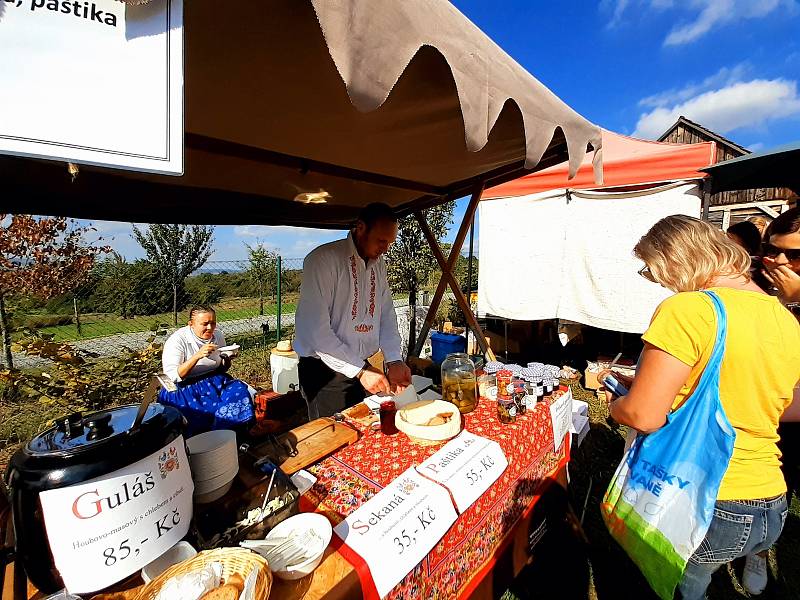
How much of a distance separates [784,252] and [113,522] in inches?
103

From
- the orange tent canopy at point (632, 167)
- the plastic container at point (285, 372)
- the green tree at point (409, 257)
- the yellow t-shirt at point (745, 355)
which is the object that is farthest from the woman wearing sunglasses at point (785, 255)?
the green tree at point (409, 257)

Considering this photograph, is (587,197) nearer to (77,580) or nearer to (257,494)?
(257,494)

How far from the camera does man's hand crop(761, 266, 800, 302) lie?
162 cm

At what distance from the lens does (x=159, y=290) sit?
6758 millimetres

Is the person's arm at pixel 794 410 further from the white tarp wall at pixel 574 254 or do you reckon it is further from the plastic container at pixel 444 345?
the plastic container at pixel 444 345

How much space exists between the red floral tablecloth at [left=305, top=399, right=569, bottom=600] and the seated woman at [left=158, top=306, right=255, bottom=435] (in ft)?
5.49

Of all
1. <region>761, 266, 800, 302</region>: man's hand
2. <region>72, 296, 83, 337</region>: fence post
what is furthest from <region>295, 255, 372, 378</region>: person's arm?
<region>72, 296, 83, 337</region>: fence post

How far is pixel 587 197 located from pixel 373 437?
4804mm

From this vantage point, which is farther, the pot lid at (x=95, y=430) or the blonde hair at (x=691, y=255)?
the blonde hair at (x=691, y=255)

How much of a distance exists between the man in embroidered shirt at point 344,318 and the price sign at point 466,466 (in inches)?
24.6

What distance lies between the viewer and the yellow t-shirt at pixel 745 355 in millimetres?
1148

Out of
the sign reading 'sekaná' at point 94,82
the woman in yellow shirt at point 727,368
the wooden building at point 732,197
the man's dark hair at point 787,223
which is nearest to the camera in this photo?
the sign reading 'sekaná' at point 94,82

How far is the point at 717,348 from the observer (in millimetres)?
1147

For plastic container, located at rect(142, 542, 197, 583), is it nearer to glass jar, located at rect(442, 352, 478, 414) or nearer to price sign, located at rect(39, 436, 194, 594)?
price sign, located at rect(39, 436, 194, 594)
